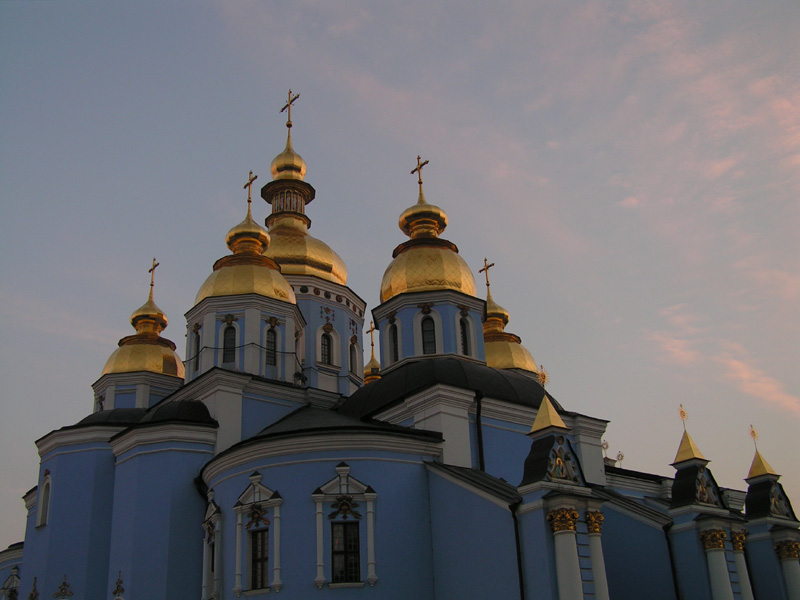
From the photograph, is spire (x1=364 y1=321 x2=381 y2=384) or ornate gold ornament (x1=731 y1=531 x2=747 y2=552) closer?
ornate gold ornament (x1=731 y1=531 x2=747 y2=552)

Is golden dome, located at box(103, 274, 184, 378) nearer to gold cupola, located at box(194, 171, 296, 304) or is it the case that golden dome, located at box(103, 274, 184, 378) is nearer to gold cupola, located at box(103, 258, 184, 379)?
gold cupola, located at box(103, 258, 184, 379)

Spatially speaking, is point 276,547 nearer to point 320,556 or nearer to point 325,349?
point 320,556

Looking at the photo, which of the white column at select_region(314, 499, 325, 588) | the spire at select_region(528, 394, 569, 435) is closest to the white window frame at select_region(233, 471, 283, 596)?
the white column at select_region(314, 499, 325, 588)

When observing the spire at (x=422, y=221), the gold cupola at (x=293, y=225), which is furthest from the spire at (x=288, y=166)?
the spire at (x=422, y=221)

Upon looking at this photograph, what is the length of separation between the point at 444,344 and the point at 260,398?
4.67 metres

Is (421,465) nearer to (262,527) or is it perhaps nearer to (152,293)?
(262,527)

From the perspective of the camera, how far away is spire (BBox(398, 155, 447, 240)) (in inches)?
898

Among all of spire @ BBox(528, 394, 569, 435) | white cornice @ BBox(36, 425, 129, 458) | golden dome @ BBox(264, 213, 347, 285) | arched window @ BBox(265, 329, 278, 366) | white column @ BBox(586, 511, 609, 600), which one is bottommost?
white column @ BBox(586, 511, 609, 600)

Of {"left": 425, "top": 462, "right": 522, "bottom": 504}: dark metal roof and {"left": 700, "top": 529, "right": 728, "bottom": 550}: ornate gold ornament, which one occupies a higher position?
{"left": 425, "top": 462, "right": 522, "bottom": 504}: dark metal roof

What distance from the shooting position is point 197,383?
18734 millimetres

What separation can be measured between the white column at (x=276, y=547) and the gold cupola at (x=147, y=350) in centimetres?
990

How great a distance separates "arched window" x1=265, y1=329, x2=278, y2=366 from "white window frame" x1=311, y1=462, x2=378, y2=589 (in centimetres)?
570

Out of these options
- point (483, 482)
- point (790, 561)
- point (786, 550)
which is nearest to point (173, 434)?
point (483, 482)

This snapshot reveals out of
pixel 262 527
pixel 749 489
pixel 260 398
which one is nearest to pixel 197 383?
pixel 260 398
